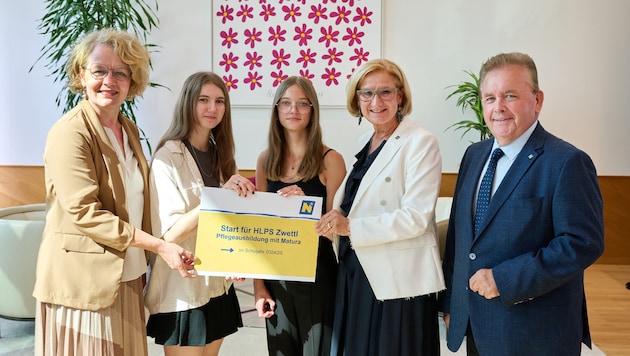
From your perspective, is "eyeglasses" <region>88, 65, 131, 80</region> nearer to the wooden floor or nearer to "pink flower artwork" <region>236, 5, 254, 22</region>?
the wooden floor

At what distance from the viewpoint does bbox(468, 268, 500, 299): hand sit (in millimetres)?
1569

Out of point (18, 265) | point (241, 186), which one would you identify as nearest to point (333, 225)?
point (241, 186)

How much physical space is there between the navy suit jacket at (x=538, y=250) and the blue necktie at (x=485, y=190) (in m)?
0.03

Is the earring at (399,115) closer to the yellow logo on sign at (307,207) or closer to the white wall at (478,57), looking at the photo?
the yellow logo on sign at (307,207)

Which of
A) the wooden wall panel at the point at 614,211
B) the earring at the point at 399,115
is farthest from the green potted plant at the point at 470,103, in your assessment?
the earring at the point at 399,115

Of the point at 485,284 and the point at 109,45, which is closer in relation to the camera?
the point at 485,284

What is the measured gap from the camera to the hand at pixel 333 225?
1.89 meters

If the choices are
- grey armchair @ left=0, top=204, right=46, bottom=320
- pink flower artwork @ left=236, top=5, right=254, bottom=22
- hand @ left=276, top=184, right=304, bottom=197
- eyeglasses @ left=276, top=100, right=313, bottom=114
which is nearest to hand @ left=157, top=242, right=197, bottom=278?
hand @ left=276, top=184, right=304, bottom=197

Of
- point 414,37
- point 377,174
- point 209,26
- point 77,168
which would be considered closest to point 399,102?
point 377,174

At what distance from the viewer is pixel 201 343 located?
2023mm

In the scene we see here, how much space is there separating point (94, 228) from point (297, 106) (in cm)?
96

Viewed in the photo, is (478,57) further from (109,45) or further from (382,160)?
(109,45)

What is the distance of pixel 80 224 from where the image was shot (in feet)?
5.70

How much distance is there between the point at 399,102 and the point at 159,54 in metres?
4.08
